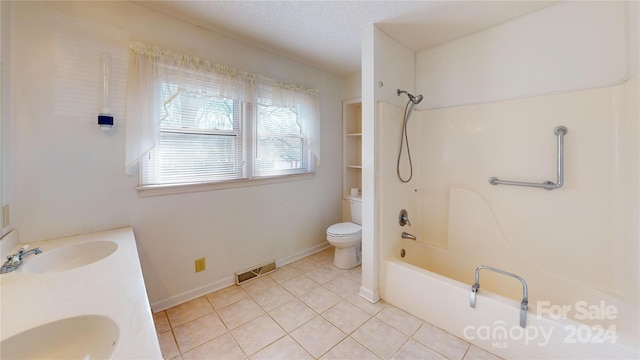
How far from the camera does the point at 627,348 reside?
1142 millimetres

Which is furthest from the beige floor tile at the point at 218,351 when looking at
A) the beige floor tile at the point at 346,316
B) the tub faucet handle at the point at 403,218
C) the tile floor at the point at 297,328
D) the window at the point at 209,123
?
the tub faucet handle at the point at 403,218

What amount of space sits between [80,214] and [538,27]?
11.4ft

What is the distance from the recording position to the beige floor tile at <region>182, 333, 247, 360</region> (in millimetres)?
1486

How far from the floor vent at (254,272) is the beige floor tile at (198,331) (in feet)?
1.58

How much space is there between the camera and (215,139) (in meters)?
2.18

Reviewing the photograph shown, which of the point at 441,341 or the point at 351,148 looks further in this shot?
the point at 351,148

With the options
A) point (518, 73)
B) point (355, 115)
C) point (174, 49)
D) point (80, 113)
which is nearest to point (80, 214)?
point (80, 113)

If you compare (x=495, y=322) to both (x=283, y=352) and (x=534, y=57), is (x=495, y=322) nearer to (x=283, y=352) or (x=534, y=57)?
(x=283, y=352)

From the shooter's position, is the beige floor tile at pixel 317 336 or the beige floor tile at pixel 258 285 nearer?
the beige floor tile at pixel 317 336

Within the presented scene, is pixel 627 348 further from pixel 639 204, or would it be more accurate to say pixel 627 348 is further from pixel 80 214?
pixel 80 214

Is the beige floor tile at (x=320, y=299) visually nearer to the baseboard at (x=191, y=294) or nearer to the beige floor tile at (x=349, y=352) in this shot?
the beige floor tile at (x=349, y=352)

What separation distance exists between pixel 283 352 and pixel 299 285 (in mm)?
789

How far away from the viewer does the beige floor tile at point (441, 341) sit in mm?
1510

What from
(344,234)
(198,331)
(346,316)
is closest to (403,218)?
(344,234)
